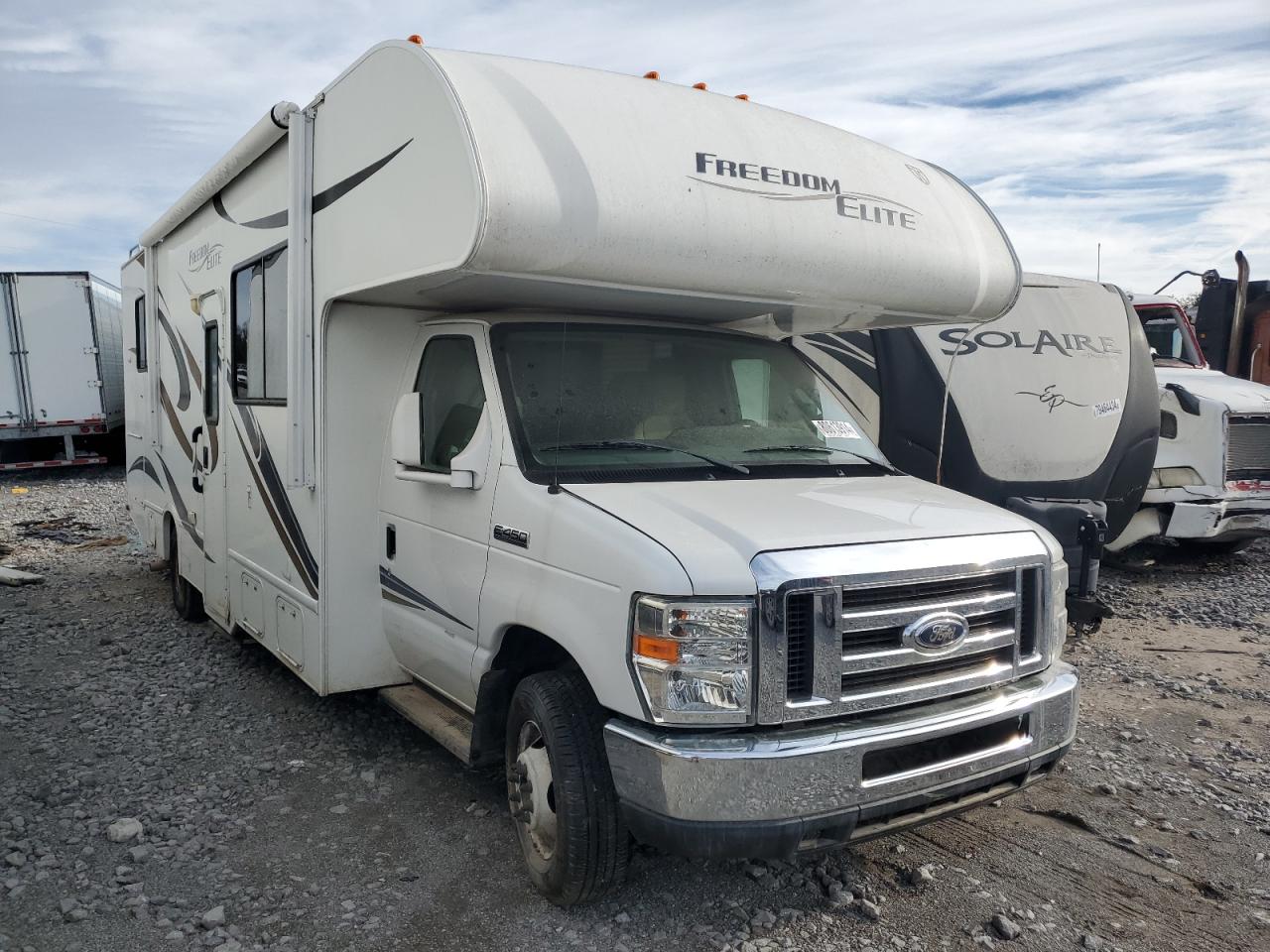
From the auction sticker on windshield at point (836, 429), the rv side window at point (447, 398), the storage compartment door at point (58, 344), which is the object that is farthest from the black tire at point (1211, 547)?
the storage compartment door at point (58, 344)

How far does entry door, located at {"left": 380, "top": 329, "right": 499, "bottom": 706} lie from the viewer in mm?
4074

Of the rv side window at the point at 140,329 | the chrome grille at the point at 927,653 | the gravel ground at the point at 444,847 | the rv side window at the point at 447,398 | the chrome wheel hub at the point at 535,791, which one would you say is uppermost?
the rv side window at the point at 140,329

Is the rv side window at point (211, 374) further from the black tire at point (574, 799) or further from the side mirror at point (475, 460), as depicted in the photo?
the black tire at point (574, 799)

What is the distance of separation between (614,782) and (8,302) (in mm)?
17257

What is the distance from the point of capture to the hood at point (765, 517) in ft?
10.3

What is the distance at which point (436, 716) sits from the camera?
4461 mm

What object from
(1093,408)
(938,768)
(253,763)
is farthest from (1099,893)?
(1093,408)

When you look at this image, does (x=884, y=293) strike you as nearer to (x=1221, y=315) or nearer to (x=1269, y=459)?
(x=1269, y=459)

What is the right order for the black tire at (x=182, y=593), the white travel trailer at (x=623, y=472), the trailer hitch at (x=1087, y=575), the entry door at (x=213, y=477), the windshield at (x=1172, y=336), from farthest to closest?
the windshield at (x=1172, y=336) → the black tire at (x=182, y=593) → the trailer hitch at (x=1087, y=575) → the entry door at (x=213, y=477) → the white travel trailer at (x=623, y=472)

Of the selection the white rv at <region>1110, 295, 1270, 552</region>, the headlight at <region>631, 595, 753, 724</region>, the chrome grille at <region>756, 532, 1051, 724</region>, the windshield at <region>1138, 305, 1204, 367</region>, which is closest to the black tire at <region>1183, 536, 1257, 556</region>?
the white rv at <region>1110, 295, 1270, 552</region>

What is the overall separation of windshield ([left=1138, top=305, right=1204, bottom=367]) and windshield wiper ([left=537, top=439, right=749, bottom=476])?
29.1ft

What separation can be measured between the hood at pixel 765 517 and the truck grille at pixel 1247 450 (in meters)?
7.06

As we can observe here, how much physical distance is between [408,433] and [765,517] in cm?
171

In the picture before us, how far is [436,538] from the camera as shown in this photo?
4.33 m
